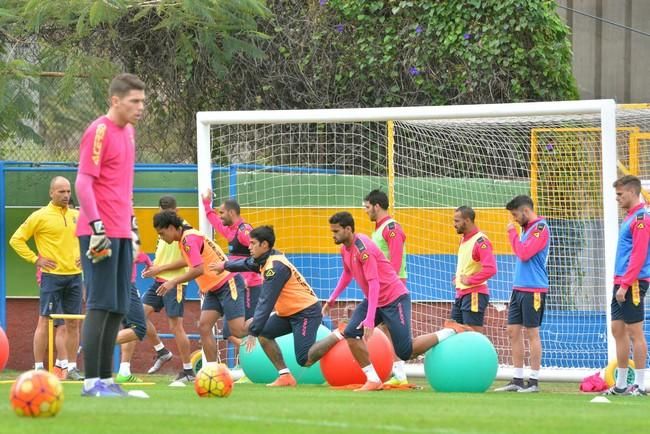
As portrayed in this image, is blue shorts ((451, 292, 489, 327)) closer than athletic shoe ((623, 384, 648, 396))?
No

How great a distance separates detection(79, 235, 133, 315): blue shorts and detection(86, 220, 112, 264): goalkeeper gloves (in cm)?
18

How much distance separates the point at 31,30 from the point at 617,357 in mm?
8126

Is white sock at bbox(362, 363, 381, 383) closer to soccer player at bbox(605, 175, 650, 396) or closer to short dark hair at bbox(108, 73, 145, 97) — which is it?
soccer player at bbox(605, 175, 650, 396)

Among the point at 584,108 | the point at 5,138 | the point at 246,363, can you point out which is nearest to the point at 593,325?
the point at 584,108

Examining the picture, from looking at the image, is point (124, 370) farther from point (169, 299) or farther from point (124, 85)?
point (124, 85)

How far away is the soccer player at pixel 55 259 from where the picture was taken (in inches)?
555

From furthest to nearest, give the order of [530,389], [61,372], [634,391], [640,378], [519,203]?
[61,372], [530,389], [519,203], [640,378], [634,391]

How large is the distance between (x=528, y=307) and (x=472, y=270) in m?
0.79

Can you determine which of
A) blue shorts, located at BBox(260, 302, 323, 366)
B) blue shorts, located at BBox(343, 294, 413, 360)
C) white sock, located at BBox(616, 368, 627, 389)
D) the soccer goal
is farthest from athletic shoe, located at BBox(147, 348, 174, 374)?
white sock, located at BBox(616, 368, 627, 389)

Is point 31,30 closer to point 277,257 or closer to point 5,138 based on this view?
point 5,138

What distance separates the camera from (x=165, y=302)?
1396 centimetres

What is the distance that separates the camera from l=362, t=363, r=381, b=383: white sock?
11.5 m

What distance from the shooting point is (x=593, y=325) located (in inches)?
581

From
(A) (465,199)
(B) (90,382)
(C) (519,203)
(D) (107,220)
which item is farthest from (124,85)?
(A) (465,199)
